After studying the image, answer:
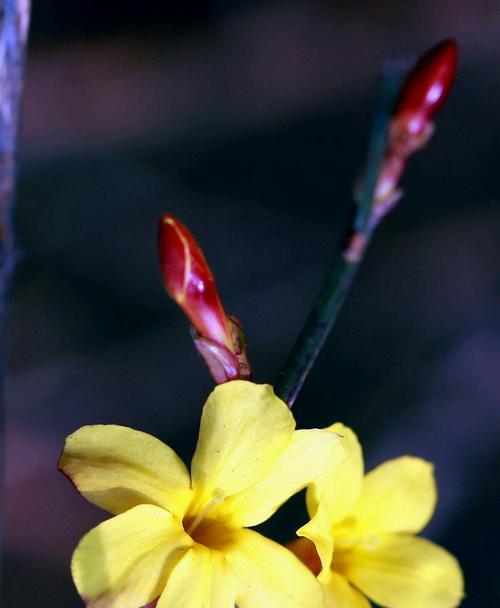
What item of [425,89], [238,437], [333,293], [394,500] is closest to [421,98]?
[425,89]

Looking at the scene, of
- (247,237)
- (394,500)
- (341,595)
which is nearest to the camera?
(341,595)

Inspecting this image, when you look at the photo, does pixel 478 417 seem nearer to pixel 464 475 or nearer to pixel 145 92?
pixel 464 475

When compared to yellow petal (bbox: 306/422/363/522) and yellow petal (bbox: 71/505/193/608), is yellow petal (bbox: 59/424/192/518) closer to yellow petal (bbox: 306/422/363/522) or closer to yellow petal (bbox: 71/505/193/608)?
yellow petal (bbox: 71/505/193/608)

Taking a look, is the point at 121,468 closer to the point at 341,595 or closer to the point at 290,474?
the point at 290,474

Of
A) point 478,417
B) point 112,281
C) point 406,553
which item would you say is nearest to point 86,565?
point 406,553

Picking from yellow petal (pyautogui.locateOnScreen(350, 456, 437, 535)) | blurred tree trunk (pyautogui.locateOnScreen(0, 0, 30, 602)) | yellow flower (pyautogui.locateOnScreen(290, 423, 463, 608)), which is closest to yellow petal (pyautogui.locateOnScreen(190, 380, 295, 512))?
yellow flower (pyautogui.locateOnScreen(290, 423, 463, 608))
